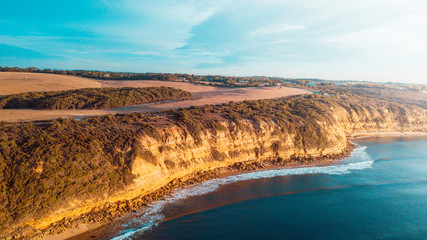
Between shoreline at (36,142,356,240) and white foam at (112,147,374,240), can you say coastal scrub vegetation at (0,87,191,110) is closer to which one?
shoreline at (36,142,356,240)

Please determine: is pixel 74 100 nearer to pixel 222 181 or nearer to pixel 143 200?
pixel 143 200

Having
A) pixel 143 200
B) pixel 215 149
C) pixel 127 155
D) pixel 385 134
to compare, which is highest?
pixel 127 155

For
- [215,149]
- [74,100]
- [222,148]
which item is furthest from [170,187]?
[74,100]

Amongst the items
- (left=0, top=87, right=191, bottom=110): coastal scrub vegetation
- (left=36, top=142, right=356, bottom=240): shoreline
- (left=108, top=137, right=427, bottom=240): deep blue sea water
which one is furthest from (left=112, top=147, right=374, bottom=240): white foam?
(left=0, top=87, right=191, bottom=110): coastal scrub vegetation

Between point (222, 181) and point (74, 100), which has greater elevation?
point (74, 100)

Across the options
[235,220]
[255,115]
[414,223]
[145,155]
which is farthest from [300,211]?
[255,115]

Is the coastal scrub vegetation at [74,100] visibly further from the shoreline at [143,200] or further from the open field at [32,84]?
the shoreline at [143,200]

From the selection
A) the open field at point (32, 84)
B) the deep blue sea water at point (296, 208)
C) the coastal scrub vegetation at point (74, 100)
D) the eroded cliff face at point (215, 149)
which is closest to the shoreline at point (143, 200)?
the eroded cliff face at point (215, 149)
